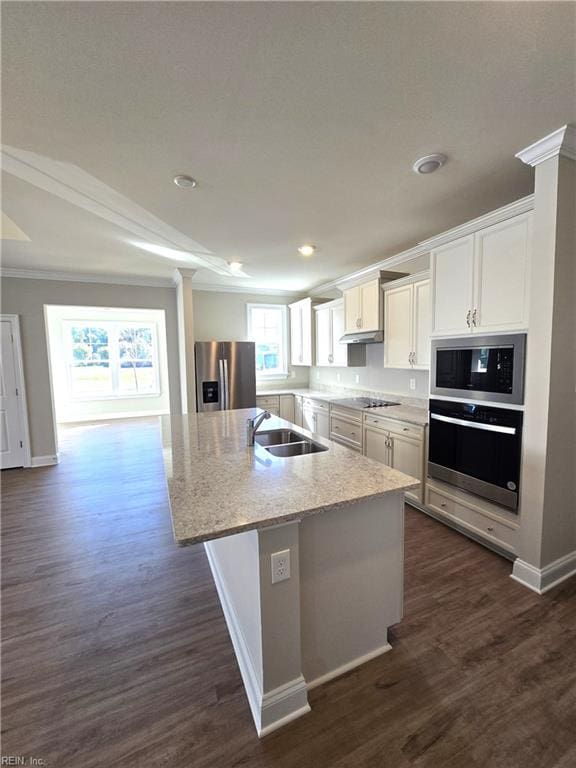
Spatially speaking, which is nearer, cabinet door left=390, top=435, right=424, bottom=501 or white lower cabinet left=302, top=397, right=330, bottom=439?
cabinet door left=390, top=435, right=424, bottom=501

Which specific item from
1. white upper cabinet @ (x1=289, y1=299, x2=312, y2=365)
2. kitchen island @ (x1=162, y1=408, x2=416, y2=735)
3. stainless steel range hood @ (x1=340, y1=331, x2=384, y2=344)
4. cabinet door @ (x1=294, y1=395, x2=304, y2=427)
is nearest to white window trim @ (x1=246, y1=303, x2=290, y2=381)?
white upper cabinet @ (x1=289, y1=299, x2=312, y2=365)

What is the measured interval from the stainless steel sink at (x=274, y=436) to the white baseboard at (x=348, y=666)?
1348 mm

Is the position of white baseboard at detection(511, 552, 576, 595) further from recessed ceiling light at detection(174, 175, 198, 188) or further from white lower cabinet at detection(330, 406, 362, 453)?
recessed ceiling light at detection(174, 175, 198, 188)

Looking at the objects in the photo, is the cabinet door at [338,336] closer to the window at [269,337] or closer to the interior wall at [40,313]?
the window at [269,337]

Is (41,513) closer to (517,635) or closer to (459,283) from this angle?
(517,635)

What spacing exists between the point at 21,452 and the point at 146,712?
4505 mm

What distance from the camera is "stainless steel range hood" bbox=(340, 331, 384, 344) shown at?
12.5ft

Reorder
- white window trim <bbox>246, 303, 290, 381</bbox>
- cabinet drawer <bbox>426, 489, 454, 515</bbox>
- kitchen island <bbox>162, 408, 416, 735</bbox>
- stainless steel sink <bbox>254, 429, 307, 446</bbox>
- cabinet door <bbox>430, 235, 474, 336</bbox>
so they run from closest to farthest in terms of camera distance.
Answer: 1. kitchen island <bbox>162, 408, 416, 735</bbox>
2. cabinet door <bbox>430, 235, 474, 336</bbox>
3. stainless steel sink <bbox>254, 429, 307, 446</bbox>
4. cabinet drawer <bbox>426, 489, 454, 515</bbox>
5. white window trim <bbox>246, 303, 290, 381</bbox>

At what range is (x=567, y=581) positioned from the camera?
7.01 ft

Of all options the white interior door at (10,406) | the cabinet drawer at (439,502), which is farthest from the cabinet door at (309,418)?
the white interior door at (10,406)

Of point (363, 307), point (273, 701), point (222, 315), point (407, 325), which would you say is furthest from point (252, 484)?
point (222, 315)

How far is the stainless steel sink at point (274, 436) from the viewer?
8.41ft

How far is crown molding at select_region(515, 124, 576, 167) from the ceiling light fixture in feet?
6.63

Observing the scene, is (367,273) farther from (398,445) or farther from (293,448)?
(293,448)
